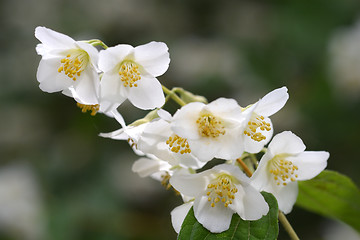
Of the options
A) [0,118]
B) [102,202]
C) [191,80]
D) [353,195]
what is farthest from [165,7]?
[353,195]

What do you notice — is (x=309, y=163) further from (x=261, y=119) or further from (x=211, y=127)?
(x=211, y=127)

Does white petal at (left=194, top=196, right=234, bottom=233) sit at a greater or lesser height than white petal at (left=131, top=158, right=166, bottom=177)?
greater

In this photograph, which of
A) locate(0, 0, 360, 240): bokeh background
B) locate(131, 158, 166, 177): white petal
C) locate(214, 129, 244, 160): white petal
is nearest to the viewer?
locate(214, 129, 244, 160): white petal

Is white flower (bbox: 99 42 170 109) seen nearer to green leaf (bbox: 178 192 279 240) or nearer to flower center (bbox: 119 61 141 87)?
flower center (bbox: 119 61 141 87)

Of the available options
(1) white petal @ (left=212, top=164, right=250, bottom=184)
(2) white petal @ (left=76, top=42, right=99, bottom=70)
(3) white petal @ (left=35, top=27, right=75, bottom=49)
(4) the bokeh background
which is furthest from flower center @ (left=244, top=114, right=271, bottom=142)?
(4) the bokeh background

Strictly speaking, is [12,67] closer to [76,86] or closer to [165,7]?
[165,7]

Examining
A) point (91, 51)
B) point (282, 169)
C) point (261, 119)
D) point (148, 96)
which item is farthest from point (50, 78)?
point (282, 169)

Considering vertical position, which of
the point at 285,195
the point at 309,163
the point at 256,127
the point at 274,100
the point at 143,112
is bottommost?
the point at 143,112
